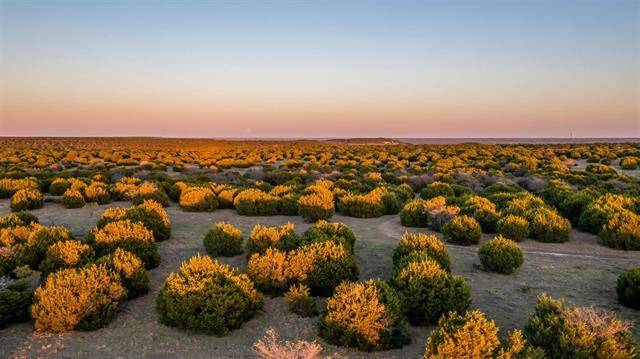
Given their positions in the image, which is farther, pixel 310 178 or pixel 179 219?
pixel 310 178

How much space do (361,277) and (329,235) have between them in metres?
1.49

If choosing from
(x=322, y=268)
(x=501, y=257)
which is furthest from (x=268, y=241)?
(x=501, y=257)

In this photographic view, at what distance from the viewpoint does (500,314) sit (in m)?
6.75

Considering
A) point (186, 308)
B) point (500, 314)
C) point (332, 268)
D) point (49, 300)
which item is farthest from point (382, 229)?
point (49, 300)

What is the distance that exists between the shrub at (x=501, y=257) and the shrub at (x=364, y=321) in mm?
3437

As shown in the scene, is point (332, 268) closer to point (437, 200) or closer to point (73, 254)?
point (73, 254)

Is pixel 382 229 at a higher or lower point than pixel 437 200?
lower

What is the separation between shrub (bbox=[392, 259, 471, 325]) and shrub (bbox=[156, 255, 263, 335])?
2519 mm

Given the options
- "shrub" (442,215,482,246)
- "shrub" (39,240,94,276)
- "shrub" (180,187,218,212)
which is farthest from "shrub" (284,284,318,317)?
"shrub" (180,187,218,212)

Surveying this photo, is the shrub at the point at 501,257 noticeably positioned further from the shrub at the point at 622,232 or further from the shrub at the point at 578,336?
the shrub at the point at 622,232

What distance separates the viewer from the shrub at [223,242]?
9.61 m

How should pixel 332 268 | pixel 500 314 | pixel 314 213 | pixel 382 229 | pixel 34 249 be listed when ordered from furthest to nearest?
1. pixel 314 213
2. pixel 382 229
3. pixel 34 249
4. pixel 332 268
5. pixel 500 314

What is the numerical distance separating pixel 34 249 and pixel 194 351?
5456 mm

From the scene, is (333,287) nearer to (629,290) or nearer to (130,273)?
(130,273)
